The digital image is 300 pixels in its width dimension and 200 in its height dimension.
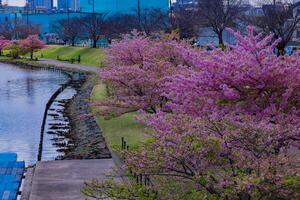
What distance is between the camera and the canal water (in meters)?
18.2

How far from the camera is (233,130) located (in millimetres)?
→ 6848

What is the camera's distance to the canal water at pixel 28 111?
59.7 ft

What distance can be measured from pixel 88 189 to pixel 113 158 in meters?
6.77

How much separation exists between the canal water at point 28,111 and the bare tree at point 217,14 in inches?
444

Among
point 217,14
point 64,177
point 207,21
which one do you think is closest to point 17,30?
point 207,21

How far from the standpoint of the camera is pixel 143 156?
7.06m

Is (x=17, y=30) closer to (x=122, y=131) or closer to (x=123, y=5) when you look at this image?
(x=123, y=5)

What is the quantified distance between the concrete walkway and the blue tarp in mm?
394

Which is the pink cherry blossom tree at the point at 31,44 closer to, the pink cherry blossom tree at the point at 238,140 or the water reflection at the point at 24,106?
the water reflection at the point at 24,106

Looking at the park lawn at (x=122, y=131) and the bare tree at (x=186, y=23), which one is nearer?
the park lawn at (x=122, y=131)

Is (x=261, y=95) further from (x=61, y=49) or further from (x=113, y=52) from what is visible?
(x=61, y=49)

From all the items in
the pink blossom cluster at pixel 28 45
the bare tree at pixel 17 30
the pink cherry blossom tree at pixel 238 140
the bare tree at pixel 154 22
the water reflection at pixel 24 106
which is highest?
the bare tree at pixel 154 22

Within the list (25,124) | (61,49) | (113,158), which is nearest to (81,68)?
(61,49)

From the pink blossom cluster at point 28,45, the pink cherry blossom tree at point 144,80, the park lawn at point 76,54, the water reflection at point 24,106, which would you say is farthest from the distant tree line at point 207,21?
the water reflection at point 24,106
